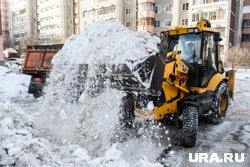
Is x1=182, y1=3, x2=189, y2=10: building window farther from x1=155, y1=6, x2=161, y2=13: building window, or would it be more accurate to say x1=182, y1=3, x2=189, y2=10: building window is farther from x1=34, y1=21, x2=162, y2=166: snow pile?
x1=34, y1=21, x2=162, y2=166: snow pile

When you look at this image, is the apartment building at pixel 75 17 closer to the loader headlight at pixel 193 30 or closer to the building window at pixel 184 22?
the building window at pixel 184 22

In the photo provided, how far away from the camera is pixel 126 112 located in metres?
5.78

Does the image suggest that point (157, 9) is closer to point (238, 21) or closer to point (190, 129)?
point (238, 21)

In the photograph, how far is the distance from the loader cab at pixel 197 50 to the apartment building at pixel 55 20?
49548 mm

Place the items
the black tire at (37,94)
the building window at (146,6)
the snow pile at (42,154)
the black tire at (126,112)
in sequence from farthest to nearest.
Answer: the building window at (146,6) < the black tire at (37,94) < the black tire at (126,112) < the snow pile at (42,154)

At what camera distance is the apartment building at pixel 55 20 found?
181ft

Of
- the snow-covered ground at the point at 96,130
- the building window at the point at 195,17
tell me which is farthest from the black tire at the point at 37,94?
the building window at the point at 195,17

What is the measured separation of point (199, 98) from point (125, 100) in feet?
5.07

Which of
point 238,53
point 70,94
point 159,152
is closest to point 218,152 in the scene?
point 159,152

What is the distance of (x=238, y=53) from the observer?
3044 cm

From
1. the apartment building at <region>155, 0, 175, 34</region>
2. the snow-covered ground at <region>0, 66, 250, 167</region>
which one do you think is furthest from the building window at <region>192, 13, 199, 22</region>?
the snow-covered ground at <region>0, 66, 250, 167</region>

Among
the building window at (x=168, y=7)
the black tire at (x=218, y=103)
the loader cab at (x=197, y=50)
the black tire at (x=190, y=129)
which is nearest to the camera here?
the black tire at (x=190, y=129)

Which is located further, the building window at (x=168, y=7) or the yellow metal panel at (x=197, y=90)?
the building window at (x=168, y=7)

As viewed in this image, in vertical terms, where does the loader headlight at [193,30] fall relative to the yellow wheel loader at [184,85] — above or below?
above
